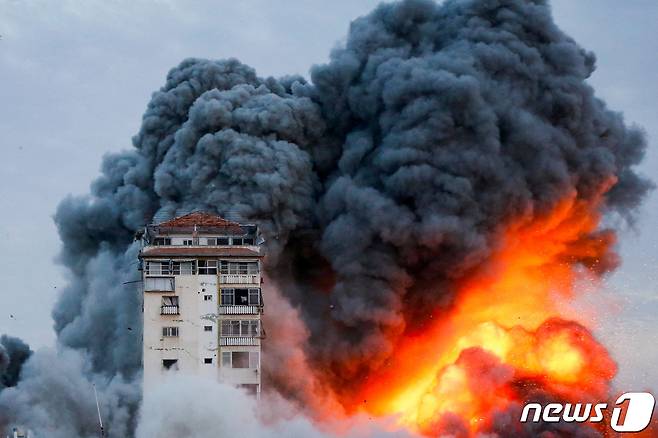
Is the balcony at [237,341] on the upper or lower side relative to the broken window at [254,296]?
lower

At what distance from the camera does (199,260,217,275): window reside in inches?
3915

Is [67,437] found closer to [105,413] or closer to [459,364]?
[105,413]

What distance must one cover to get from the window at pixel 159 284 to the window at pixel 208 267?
5.82 feet

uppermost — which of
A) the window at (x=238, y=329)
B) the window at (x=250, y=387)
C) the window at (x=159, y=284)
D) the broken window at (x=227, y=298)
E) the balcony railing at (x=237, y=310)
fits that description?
the window at (x=159, y=284)

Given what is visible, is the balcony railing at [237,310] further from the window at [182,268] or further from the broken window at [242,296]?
the window at [182,268]

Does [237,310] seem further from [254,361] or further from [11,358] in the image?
[11,358]

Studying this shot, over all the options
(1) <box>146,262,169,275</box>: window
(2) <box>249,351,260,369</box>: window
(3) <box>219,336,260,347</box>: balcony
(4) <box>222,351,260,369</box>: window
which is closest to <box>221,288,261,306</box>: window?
(3) <box>219,336,260,347</box>: balcony

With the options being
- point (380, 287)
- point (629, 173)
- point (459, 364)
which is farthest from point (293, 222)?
point (629, 173)

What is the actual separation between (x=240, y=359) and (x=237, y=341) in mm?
1000

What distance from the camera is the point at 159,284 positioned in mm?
98875

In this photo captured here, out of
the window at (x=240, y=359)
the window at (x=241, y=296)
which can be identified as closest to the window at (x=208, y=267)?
the window at (x=241, y=296)

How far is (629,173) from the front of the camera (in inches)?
4328

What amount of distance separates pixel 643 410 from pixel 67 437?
30.6 m

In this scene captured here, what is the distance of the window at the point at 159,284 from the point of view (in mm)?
98688
